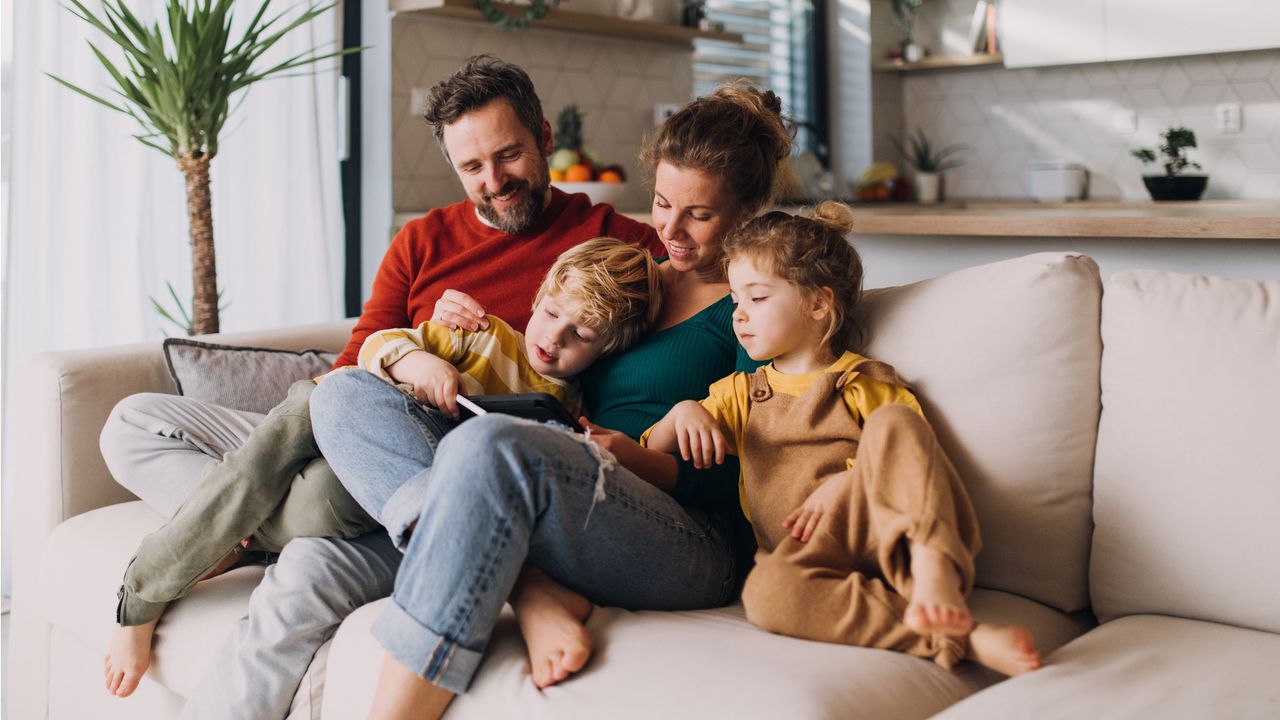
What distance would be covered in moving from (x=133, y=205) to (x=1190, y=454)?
267cm

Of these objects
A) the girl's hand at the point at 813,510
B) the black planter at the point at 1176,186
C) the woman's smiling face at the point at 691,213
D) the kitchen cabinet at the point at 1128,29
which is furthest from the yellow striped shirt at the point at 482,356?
the kitchen cabinet at the point at 1128,29

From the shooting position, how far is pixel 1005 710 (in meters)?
1.21

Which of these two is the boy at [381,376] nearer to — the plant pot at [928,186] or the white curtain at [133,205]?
the white curtain at [133,205]

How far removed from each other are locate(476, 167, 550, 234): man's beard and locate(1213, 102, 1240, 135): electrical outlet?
3129mm

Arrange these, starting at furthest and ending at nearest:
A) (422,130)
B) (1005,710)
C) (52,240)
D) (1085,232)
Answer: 1. (422,130)
2. (52,240)
3. (1085,232)
4. (1005,710)

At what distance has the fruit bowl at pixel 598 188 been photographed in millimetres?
3473

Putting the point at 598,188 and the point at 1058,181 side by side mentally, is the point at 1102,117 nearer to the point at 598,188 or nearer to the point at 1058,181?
the point at 1058,181

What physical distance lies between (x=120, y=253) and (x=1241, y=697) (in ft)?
9.24

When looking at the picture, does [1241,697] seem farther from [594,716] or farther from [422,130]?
[422,130]

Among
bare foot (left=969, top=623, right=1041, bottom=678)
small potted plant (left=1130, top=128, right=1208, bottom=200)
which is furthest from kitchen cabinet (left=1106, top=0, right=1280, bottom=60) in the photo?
bare foot (left=969, top=623, right=1041, bottom=678)

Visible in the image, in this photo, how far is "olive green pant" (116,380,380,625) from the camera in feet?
5.74

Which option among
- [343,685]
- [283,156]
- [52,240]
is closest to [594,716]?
[343,685]

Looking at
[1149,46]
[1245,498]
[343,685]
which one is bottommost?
[343,685]

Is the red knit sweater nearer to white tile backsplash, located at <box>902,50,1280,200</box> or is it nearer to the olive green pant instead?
the olive green pant
